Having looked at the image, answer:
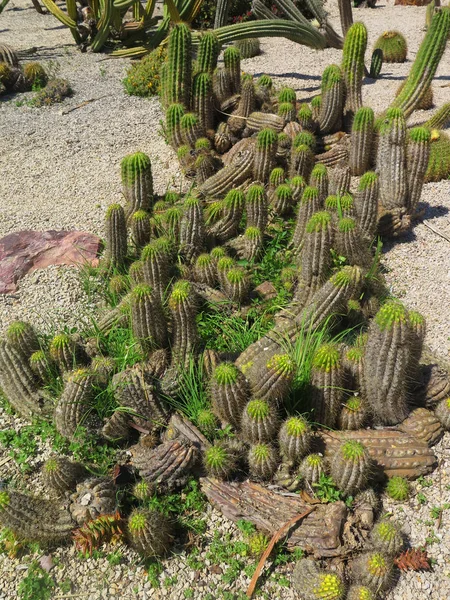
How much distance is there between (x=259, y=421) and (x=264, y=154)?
336 centimetres

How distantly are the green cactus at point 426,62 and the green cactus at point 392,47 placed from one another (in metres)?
3.05

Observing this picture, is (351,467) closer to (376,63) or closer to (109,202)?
(109,202)

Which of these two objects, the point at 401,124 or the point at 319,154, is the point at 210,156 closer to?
the point at 319,154

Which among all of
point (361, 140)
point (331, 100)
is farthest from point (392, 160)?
point (331, 100)

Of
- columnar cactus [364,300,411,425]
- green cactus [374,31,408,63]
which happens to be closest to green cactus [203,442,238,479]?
columnar cactus [364,300,411,425]

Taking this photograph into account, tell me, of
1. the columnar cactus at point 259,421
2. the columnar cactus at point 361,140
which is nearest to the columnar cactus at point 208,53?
the columnar cactus at point 361,140

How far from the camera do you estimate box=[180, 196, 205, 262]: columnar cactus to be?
15.6 ft

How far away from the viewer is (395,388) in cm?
337

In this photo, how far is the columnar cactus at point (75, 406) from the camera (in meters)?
3.52

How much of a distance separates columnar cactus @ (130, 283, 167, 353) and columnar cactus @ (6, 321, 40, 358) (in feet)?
2.42

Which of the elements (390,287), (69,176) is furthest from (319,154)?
(69,176)

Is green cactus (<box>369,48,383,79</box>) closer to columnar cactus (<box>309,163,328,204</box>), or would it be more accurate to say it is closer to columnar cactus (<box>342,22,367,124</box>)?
columnar cactus (<box>342,22,367,124</box>)

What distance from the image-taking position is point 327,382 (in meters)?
3.37

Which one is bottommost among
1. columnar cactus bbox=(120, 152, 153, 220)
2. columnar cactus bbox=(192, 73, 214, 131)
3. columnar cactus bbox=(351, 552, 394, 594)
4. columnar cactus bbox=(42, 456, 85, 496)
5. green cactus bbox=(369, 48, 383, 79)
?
columnar cactus bbox=(351, 552, 394, 594)
